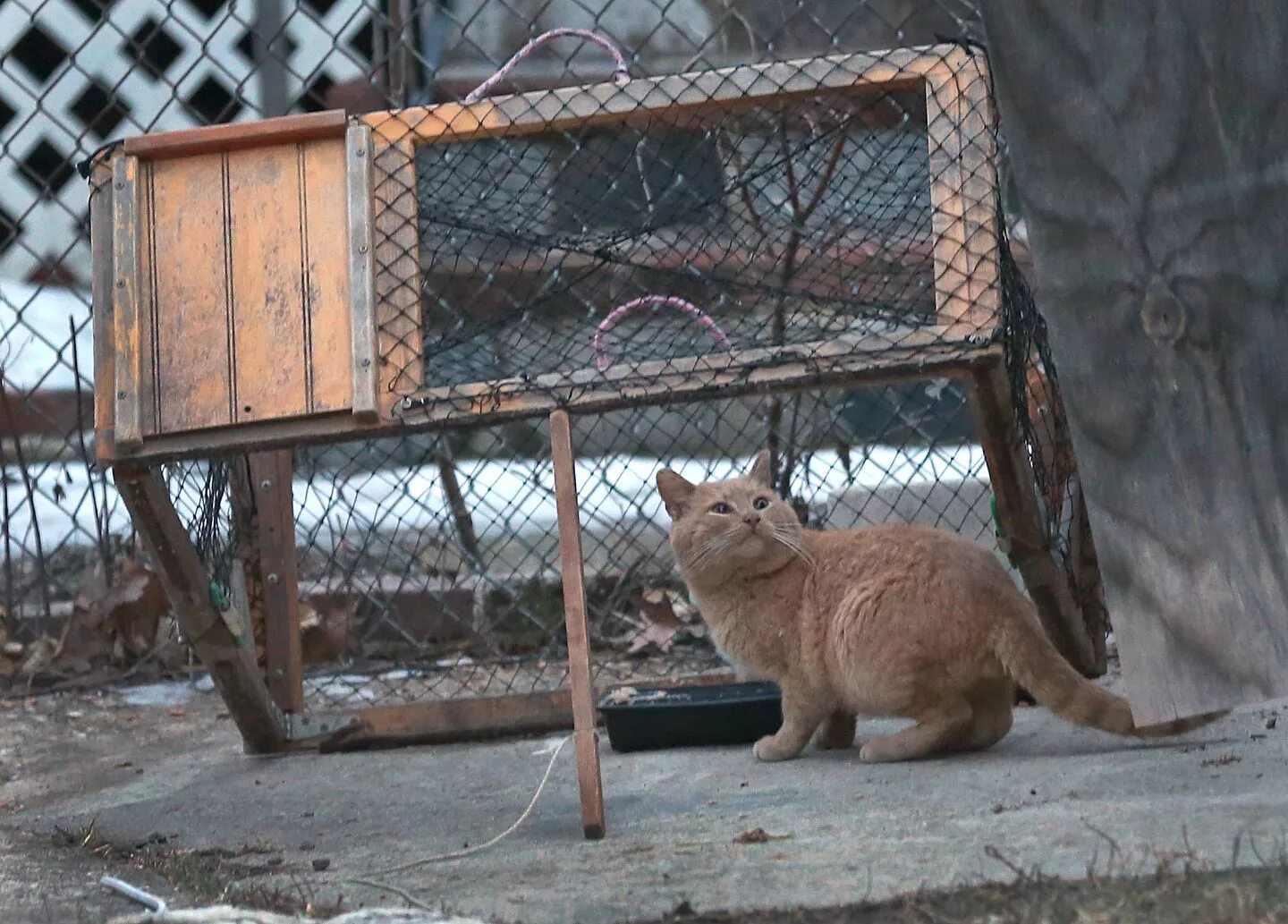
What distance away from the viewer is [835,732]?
3.91 metres

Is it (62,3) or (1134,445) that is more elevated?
(62,3)

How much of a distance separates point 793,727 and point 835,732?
0.80 ft

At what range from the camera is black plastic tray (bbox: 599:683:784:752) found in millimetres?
3844

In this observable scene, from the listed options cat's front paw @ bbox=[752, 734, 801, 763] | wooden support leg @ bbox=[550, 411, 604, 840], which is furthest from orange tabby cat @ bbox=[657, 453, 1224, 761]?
wooden support leg @ bbox=[550, 411, 604, 840]

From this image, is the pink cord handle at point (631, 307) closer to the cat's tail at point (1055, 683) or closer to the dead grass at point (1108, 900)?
the cat's tail at point (1055, 683)

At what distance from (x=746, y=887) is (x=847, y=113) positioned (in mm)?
2052

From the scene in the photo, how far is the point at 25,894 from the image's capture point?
2.50 meters

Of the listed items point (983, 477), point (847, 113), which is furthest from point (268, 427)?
point (983, 477)

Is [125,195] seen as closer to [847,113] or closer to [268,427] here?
[268,427]

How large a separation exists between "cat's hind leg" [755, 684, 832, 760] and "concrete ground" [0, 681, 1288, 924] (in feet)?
0.21

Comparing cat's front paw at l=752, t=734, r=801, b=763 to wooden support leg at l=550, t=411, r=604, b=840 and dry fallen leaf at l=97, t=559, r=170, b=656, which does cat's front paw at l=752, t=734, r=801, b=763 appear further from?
dry fallen leaf at l=97, t=559, r=170, b=656

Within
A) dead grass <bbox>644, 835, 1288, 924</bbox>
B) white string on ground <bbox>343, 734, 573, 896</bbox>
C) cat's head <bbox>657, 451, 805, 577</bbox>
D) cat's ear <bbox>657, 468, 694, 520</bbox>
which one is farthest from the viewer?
cat's ear <bbox>657, 468, 694, 520</bbox>

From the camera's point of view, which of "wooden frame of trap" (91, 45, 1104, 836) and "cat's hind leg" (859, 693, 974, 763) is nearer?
"wooden frame of trap" (91, 45, 1104, 836)

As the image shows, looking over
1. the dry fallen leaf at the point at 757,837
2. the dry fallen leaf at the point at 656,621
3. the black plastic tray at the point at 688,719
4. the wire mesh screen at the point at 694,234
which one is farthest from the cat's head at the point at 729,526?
the dry fallen leaf at the point at 757,837
